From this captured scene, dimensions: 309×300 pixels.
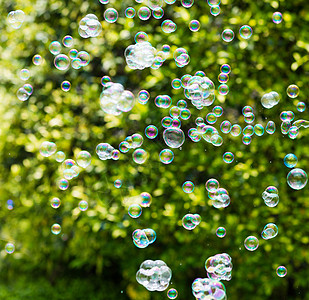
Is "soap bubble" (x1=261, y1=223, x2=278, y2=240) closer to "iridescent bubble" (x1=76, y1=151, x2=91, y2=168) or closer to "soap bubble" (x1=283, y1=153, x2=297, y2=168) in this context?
"soap bubble" (x1=283, y1=153, x2=297, y2=168)

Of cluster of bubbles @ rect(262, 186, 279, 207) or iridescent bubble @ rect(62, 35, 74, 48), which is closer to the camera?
cluster of bubbles @ rect(262, 186, 279, 207)

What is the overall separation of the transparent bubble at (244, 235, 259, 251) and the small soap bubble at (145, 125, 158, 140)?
2.85 feet

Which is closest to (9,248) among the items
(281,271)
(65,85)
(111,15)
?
(65,85)

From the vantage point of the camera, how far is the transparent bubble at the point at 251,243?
2914mm

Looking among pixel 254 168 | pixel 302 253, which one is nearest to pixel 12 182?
pixel 254 168

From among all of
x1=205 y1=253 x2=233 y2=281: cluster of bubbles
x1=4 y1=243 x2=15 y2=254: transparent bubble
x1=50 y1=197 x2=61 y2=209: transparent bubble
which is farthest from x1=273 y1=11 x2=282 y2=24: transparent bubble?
x1=4 y1=243 x2=15 y2=254: transparent bubble

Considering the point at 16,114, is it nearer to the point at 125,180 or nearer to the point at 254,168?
the point at 125,180

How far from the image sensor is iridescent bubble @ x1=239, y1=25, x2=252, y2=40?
3.05m

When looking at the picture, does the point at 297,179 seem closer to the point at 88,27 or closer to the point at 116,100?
the point at 116,100

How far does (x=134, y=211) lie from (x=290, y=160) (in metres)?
1.03

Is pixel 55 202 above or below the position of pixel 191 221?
below

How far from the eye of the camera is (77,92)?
11.8ft

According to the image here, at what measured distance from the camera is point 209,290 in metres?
2.75

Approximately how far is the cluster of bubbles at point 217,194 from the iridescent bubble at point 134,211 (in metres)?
0.45
